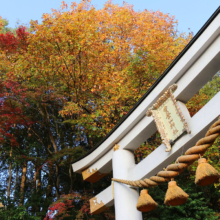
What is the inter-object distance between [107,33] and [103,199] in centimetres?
688

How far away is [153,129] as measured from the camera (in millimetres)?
3943

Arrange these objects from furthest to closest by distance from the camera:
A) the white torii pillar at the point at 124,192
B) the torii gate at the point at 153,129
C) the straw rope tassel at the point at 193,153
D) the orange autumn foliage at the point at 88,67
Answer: the orange autumn foliage at the point at 88,67
the white torii pillar at the point at 124,192
the torii gate at the point at 153,129
the straw rope tassel at the point at 193,153

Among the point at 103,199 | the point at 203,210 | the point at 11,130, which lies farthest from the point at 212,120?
the point at 11,130

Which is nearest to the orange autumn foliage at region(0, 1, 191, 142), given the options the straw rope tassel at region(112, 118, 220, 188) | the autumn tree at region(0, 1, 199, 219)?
the autumn tree at region(0, 1, 199, 219)

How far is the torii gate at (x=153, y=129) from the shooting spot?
3092 mm

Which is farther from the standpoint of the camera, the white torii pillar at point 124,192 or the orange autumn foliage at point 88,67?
the orange autumn foliage at point 88,67

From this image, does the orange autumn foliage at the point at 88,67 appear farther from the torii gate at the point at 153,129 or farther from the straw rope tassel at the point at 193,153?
the straw rope tassel at the point at 193,153

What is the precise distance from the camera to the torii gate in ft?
10.1

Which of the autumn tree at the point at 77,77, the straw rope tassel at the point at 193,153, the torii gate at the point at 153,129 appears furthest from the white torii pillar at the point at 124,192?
the autumn tree at the point at 77,77

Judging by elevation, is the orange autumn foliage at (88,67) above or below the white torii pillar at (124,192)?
above

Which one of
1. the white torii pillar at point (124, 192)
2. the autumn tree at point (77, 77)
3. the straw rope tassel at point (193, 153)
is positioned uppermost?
the autumn tree at point (77, 77)

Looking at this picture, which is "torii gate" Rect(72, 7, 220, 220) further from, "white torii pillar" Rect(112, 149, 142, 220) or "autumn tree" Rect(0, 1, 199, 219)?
"autumn tree" Rect(0, 1, 199, 219)

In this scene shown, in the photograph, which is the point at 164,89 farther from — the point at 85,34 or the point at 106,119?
the point at 85,34

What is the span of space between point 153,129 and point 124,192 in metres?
1.18
